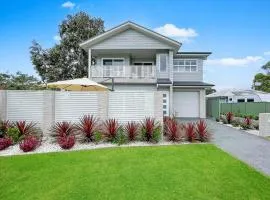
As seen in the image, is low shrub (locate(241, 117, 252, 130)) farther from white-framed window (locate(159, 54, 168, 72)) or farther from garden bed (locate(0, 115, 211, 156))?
white-framed window (locate(159, 54, 168, 72))

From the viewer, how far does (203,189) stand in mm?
6379

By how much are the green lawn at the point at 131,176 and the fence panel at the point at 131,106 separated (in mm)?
2876

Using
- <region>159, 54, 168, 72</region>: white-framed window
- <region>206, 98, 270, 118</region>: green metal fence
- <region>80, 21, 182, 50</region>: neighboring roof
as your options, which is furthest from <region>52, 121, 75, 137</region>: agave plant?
<region>206, 98, 270, 118</region>: green metal fence

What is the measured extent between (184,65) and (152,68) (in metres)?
3.69

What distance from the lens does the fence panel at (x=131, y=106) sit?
41.9ft

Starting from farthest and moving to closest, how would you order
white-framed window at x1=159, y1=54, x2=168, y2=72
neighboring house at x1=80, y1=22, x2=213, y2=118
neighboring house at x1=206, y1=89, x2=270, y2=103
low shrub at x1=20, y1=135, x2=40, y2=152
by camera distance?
neighboring house at x1=206, y1=89, x2=270, y2=103, white-framed window at x1=159, y1=54, x2=168, y2=72, neighboring house at x1=80, y1=22, x2=213, y2=118, low shrub at x1=20, y1=135, x2=40, y2=152

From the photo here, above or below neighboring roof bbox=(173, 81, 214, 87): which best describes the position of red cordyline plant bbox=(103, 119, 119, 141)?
below

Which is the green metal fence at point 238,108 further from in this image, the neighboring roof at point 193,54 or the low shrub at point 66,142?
the low shrub at point 66,142

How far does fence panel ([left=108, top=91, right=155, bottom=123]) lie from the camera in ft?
41.9

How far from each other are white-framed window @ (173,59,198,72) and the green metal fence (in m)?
4.41

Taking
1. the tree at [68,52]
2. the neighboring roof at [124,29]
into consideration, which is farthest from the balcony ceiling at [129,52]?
the tree at [68,52]

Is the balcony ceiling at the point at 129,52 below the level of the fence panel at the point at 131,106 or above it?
above

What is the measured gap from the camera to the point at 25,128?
12.2 m

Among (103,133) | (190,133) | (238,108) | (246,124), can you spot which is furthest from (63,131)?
(238,108)
